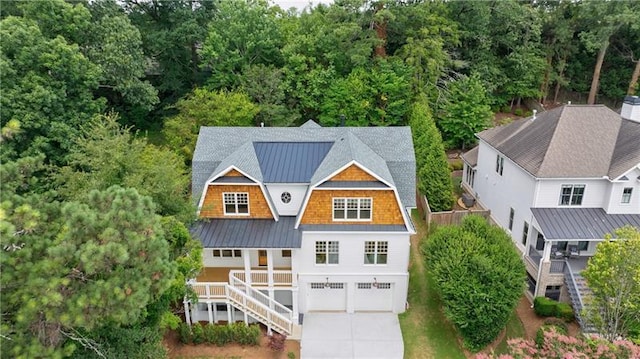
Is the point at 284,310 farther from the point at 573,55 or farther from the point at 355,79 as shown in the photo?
the point at 573,55

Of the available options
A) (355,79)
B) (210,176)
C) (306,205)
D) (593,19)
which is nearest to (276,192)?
(306,205)

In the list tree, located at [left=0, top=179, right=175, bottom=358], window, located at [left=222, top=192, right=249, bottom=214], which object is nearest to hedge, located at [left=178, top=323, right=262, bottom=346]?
window, located at [left=222, top=192, right=249, bottom=214]

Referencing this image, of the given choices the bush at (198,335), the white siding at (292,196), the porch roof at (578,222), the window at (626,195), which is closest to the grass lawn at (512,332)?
the porch roof at (578,222)

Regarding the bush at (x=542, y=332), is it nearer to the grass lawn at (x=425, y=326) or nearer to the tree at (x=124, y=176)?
the grass lawn at (x=425, y=326)

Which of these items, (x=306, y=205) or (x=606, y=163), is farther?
(x=606, y=163)

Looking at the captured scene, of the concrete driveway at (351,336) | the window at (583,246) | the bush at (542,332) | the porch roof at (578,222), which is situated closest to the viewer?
the bush at (542,332)

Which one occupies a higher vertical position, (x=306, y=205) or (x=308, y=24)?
(x=308, y=24)

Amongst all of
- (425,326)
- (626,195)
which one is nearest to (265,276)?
(425,326)
